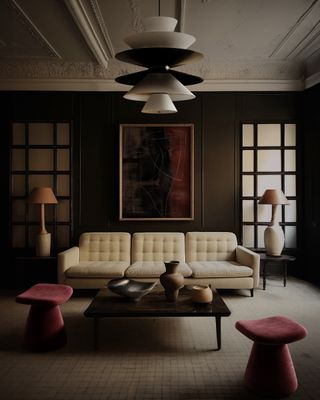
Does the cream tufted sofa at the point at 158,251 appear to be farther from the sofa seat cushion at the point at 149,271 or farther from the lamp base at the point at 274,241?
the lamp base at the point at 274,241

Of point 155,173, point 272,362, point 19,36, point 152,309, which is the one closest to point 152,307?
point 152,309

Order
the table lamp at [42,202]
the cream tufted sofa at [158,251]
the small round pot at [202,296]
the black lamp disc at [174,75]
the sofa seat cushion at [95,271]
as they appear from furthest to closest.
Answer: the table lamp at [42,202] → the cream tufted sofa at [158,251] → the sofa seat cushion at [95,271] → the small round pot at [202,296] → the black lamp disc at [174,75]

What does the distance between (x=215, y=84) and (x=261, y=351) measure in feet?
13.2

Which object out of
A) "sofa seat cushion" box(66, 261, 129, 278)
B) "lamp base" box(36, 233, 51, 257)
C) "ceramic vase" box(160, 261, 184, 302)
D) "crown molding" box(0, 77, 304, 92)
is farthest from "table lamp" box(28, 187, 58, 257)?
"ceramic vase" box(160, 261, 184, 302)

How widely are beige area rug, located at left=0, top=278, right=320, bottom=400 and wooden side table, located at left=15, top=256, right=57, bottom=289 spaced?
106cm

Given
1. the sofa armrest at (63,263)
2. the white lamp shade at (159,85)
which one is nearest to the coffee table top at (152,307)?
the sofa armrest at (63,263)

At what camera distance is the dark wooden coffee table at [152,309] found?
122 inches

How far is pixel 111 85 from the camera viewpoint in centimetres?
555

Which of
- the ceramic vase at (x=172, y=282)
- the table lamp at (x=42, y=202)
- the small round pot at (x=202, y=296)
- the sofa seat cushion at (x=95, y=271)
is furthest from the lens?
the table lamp at (x=42, y=202)

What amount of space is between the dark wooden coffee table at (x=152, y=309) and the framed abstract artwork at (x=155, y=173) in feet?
6.97

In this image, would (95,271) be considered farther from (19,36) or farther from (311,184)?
(311,184)

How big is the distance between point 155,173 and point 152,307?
104 inches

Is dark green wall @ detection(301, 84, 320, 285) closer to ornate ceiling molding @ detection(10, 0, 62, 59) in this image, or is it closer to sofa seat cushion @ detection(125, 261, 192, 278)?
sofa seat cushion @ detection(125, 261, 192, 278)

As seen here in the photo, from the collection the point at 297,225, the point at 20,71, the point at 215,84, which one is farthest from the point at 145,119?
the point at 297,225
